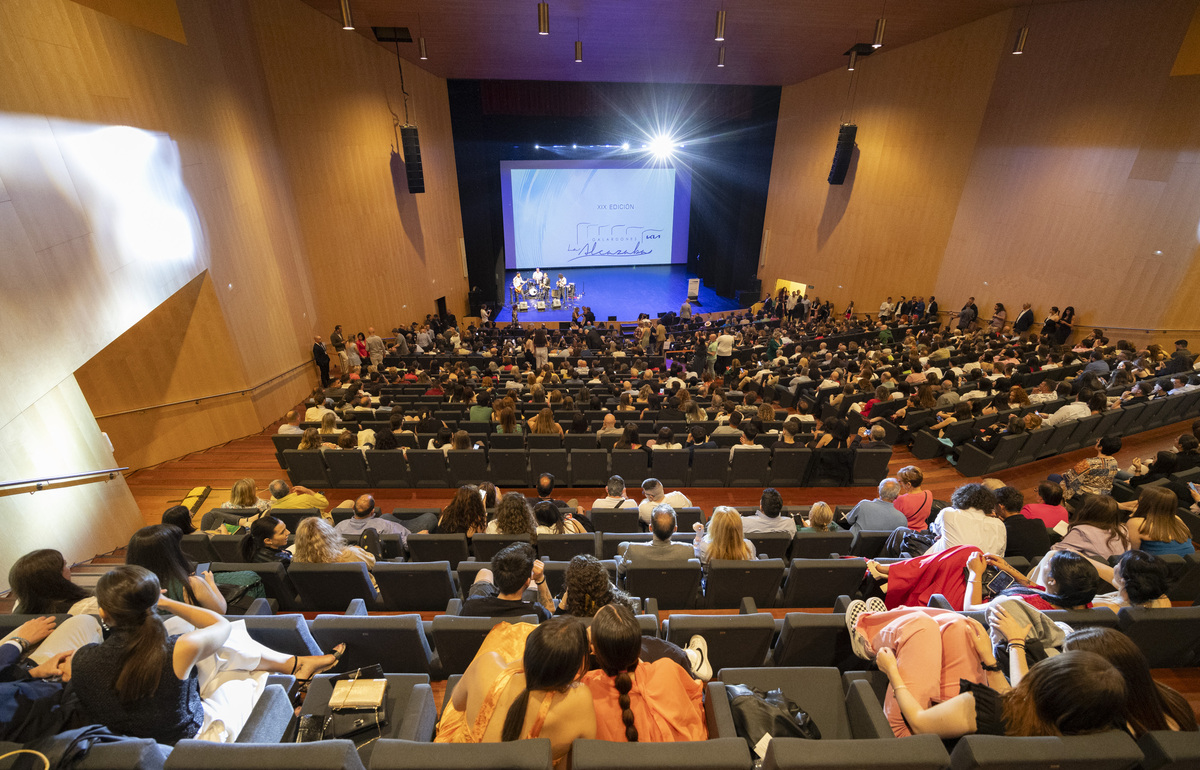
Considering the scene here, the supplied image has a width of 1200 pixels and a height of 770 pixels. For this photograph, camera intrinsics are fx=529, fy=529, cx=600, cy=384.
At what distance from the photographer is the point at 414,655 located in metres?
2.78

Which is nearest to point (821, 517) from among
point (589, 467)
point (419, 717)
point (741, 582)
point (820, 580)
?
point (820, 580)

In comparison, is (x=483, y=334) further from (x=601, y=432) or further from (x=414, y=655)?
(x=414, y=655)

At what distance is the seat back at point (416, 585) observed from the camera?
11.0ft

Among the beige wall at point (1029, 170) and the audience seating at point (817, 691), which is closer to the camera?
the audience seating at point (817, 691)

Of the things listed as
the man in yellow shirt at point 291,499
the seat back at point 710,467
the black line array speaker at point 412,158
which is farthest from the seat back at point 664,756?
the black line array speaker at point 412,158

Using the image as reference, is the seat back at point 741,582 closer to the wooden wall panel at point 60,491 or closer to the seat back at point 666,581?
the seat back at point 666,581

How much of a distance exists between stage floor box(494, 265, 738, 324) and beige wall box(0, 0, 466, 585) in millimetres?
4712

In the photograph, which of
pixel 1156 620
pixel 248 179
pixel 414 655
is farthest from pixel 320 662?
pixel 248 179

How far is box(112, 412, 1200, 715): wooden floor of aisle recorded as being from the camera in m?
5.99

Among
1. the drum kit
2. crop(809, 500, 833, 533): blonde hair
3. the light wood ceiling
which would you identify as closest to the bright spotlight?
the light wood ceiling

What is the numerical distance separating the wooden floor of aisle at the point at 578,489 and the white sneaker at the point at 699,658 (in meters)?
3.33

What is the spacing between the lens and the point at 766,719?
213 cm

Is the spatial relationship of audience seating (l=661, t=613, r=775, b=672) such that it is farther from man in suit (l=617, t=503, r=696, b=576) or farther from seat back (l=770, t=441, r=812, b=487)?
seat back (l=770, t=441, r=812, b=487)

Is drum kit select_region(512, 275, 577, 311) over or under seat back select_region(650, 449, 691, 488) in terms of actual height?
under
